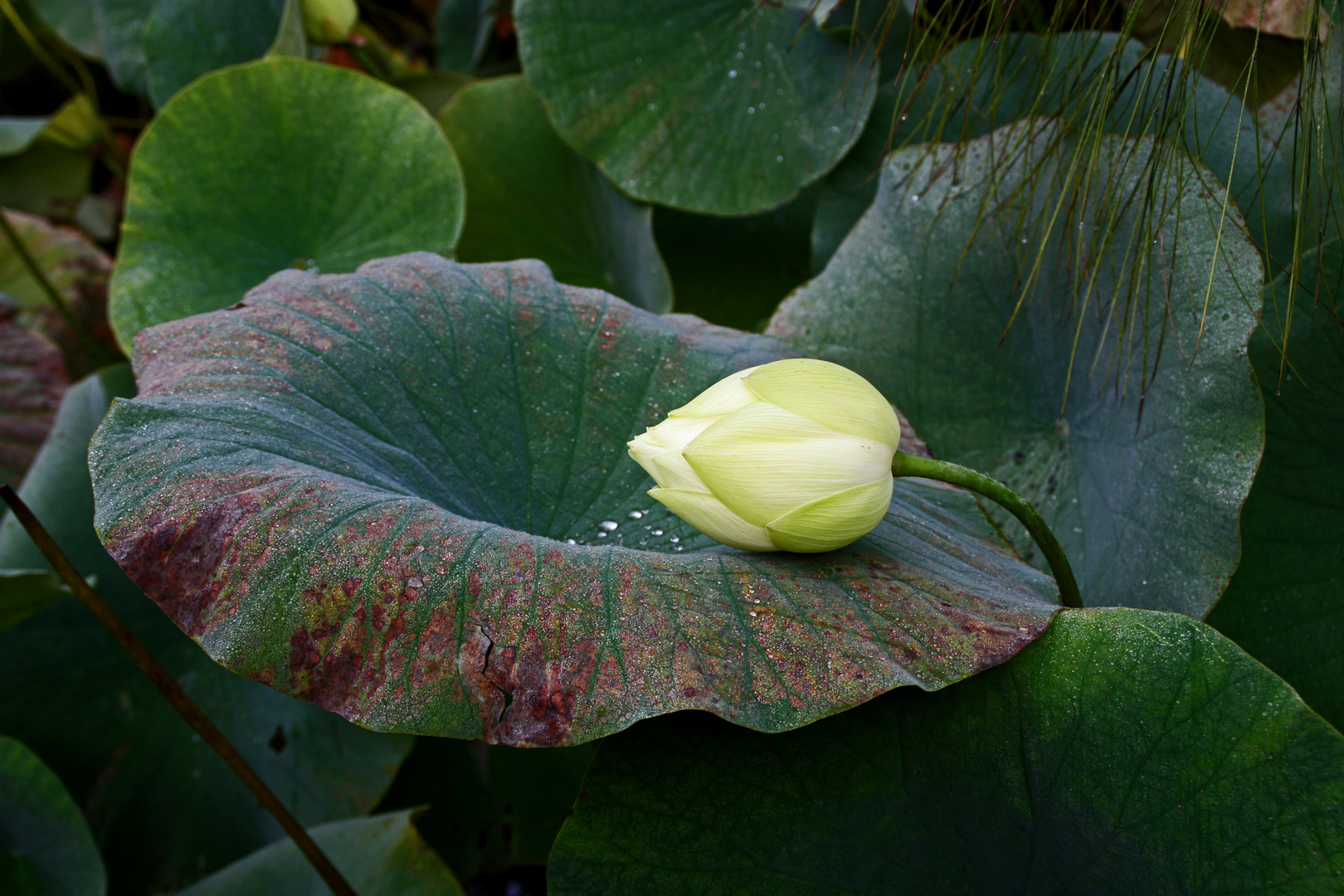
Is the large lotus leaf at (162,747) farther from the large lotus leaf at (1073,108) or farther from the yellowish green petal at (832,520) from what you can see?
the large lotus leaf at (1073,108)

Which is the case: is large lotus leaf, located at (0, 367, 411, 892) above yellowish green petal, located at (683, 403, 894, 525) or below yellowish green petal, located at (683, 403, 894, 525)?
below

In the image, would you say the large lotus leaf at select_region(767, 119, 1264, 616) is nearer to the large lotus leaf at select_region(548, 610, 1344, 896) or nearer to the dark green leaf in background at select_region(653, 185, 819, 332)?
the large lotus leaf at select_region(548, 610, 1344, 896)

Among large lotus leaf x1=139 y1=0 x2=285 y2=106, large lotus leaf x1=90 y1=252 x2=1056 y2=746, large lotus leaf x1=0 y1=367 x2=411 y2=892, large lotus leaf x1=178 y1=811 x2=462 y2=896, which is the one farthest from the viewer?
large lotus leaf x1=139 y1=0 x2=285 y2=106

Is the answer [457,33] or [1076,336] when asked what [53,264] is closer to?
[457,33]

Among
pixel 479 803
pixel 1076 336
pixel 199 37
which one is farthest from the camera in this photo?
pixel 199 37

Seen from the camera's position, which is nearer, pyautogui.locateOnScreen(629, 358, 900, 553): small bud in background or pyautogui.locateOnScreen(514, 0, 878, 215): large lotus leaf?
pyautogui.locateOnScreen(629, 358, 900, 553): small bud in background

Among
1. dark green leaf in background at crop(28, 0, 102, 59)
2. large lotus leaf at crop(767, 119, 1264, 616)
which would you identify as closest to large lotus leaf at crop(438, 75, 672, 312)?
large lotus leaf at crop(767, 119, 1264, 616)

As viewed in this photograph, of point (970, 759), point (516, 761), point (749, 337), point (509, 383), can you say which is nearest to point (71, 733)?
point (516, 761)

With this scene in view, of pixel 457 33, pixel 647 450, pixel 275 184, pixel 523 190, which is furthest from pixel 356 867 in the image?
pixel 457 33
